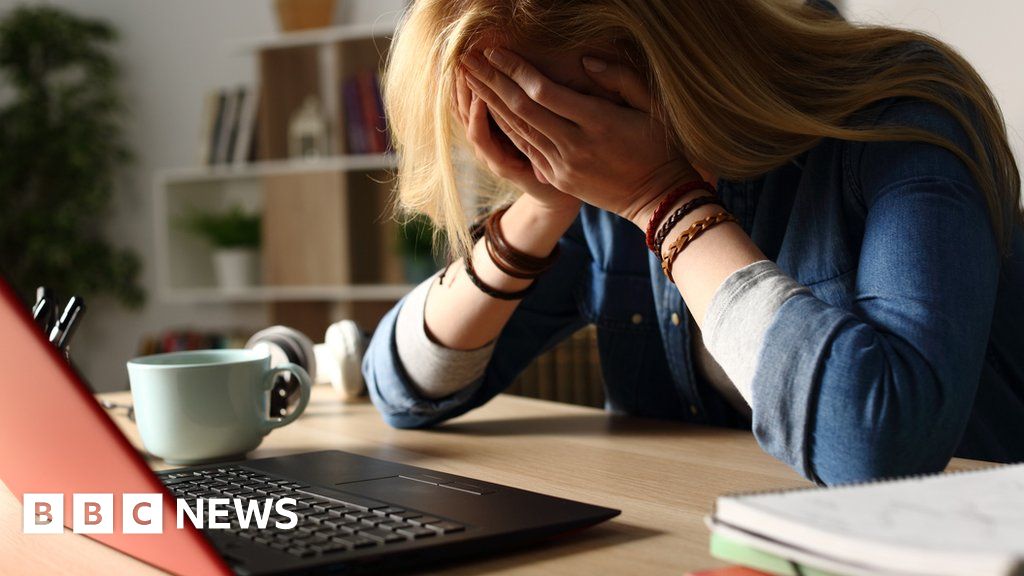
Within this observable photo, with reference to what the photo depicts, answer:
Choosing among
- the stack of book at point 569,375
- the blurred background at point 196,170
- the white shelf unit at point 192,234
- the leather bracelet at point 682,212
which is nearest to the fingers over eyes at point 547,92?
the leather bracelet at point 682,212

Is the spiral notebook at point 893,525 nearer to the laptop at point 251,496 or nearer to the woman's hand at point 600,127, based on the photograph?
the laptop at point 251,496

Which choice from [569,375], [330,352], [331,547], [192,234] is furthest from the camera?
[192,234]

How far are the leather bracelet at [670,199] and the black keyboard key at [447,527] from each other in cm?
31

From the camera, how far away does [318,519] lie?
533mm

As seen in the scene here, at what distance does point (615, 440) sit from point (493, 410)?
0.75 ft

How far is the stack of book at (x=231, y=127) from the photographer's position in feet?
11.0

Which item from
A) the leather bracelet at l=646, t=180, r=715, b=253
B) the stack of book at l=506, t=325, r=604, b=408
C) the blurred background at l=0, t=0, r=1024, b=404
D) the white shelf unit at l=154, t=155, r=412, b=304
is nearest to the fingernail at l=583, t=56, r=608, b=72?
the leather bracelet at l=646, t=180, r=715, b=253

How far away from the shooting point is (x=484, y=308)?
3.10 ft

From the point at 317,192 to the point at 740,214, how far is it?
95.0 inches

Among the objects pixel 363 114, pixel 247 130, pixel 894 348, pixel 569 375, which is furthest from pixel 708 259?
pixel 247 130

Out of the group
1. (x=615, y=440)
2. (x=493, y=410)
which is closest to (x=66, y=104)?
(x=493, y=410)

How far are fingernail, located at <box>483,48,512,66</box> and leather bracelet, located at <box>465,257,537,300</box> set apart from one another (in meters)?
0.23

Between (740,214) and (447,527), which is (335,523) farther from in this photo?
(740,214)

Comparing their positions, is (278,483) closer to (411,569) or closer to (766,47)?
(411,569)
